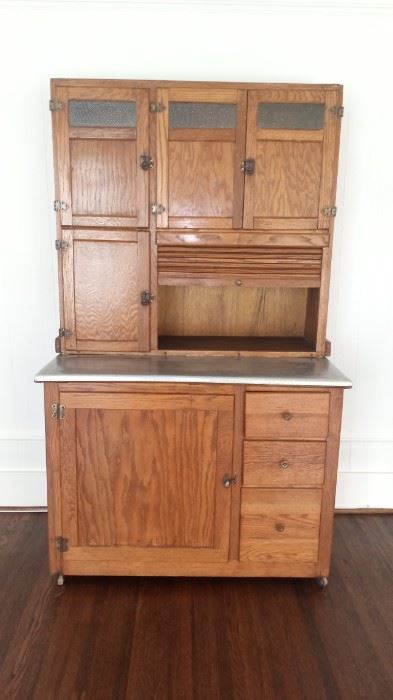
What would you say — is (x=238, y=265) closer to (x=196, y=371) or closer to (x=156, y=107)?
(x=196, y=371)

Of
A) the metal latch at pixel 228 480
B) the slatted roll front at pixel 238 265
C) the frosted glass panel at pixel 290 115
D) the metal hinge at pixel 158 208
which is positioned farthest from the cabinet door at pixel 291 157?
the metal latch at pixel 228 480

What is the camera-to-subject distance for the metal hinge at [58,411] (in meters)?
1.96

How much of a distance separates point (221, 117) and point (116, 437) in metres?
1.26

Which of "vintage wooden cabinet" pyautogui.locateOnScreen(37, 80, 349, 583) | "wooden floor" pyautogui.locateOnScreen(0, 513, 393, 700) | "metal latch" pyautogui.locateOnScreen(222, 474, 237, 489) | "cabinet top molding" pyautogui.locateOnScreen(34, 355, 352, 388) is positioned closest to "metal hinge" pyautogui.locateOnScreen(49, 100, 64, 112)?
"vintage wooden cabinet" pyautogui.locateOnScreen(37, 80, 349, 583)

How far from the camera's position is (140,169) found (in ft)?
6.72

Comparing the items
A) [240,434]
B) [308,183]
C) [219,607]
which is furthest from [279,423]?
[308,183]

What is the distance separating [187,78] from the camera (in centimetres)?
229

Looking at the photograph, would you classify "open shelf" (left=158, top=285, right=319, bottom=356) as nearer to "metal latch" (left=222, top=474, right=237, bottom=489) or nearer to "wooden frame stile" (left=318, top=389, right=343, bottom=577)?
"wooden frame stile" (left=318, top=389, right=343, bottom=577)

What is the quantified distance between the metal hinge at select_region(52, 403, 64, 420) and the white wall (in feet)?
2.09

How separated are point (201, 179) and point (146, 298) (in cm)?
51

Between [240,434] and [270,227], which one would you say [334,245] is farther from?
[240,434]

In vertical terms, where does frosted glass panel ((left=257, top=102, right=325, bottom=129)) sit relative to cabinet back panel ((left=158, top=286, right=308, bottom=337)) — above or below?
above

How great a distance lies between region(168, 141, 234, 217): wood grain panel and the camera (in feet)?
6.68

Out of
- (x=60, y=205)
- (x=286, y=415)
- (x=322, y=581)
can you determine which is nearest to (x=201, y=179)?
(x=60, y=205)
